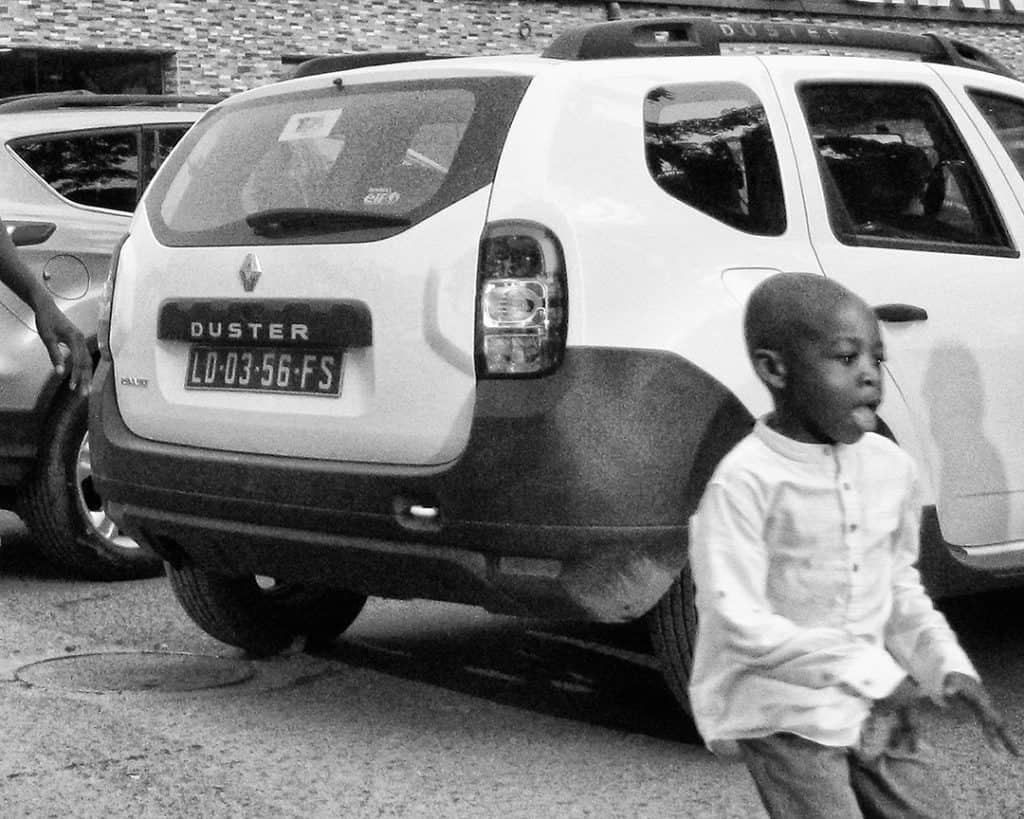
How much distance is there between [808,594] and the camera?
2891mm

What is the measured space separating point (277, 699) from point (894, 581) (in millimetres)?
2793

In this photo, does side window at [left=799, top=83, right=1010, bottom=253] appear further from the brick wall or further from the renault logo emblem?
the brick wall

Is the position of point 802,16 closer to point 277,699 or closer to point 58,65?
point 58,65

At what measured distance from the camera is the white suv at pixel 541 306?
4406 millimetres

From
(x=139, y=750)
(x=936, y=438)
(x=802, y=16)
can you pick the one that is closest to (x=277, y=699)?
(x=139, y=750)

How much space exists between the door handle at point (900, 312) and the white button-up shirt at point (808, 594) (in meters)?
1.89

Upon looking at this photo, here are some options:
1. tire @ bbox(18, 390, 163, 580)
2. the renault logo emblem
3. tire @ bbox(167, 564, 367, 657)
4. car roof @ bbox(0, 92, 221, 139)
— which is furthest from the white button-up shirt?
car roof @ bbox(0, 92, 221, 139)

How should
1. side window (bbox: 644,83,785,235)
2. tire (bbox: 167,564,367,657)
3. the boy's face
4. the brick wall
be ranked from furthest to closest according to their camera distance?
the brick wall
tire (bbox: 167,564,367,657)
side window (bbox: 644,83,785,235)
the boy's face

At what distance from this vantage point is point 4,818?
4277mm

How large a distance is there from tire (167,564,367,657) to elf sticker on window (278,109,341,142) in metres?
1.30

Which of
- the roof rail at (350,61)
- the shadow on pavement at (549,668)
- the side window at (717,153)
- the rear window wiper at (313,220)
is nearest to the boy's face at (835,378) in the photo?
the side window at (717,153)

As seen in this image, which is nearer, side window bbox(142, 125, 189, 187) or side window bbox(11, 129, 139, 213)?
side window bbox(11, 129, 139, 213)

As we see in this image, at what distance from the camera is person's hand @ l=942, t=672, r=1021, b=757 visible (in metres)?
2.63

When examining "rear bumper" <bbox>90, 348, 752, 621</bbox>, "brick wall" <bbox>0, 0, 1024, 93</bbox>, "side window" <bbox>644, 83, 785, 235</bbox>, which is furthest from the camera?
"brick wall" <bbox>0, 0, 1024, 93</bbox>
